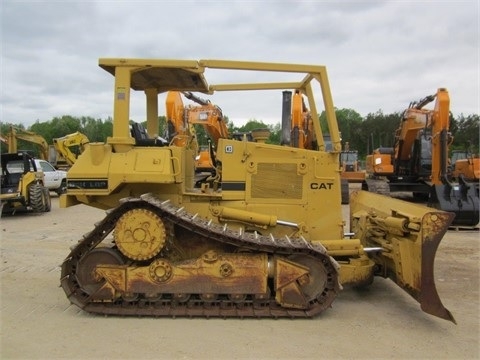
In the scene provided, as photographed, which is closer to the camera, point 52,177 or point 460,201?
point 460,201

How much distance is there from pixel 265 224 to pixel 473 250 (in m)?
5.59

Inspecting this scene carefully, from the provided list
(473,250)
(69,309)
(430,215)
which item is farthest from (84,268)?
(473,250)

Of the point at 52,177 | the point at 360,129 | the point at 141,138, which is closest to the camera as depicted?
the point at 141,138

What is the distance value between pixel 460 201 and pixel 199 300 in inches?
370

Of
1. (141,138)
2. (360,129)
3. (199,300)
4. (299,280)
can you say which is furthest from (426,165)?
(360,129)

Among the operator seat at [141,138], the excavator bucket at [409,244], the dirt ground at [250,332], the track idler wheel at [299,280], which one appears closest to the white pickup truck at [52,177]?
the dirt ground at [250,332]

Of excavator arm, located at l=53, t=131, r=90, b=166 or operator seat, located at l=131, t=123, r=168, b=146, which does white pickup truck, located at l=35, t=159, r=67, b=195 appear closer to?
excavator arm, located at l=53, t=131, r=90, b=166

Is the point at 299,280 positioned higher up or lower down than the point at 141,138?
lower down

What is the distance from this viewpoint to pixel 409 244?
4922 mm

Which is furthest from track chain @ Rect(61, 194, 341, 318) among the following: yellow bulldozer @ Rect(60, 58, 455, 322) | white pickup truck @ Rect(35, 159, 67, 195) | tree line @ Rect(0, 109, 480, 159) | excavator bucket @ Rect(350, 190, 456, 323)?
tree line @ Rect(0, 109, 480, 159)

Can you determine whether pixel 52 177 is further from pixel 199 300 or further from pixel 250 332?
pixel 250 332

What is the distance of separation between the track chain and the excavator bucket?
31.2 inches

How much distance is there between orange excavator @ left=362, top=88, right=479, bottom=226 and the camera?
11.9m

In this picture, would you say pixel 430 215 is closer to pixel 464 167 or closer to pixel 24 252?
pixel 24 252
